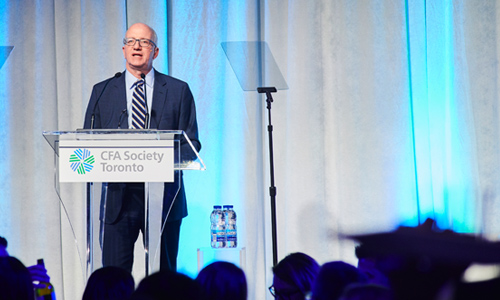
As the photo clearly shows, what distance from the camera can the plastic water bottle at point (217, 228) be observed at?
3.97m

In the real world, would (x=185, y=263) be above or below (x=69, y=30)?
below

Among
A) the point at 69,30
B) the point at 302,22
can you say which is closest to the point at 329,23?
the point at 302,22

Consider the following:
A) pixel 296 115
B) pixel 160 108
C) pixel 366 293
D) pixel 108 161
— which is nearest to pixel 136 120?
pixel 160 108

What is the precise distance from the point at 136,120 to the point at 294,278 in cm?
141

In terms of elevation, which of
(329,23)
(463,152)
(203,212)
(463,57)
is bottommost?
(203,212)

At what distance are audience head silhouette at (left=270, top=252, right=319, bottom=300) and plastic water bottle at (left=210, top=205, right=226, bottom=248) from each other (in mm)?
2165

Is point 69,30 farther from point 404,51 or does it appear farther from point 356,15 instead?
point 404,51

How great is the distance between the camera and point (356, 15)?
14.6 feet

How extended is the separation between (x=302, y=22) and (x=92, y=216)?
2593 mm

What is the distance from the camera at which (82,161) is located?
7.95 ft

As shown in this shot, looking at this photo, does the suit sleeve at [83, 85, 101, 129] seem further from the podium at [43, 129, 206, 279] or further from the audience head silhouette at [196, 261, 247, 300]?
the audience head silhouette at [196, 261, 247, 300]

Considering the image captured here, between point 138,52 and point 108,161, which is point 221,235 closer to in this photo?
point 138,52

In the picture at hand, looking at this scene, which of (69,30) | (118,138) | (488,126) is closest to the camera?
(118,138)

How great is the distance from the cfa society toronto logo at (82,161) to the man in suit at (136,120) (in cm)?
13
